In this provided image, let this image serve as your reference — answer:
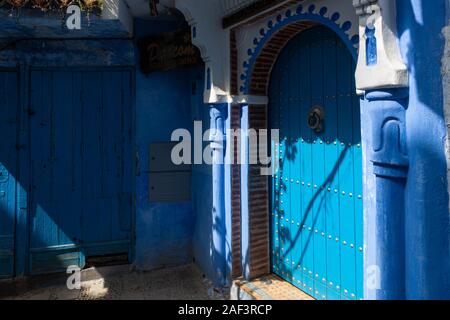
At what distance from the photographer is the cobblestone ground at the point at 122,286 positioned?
4.00m

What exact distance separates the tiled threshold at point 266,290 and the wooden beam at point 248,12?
2.53 metres

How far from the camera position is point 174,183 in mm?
4781

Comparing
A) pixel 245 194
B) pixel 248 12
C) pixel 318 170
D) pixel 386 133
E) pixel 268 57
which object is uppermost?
pixel 248 12

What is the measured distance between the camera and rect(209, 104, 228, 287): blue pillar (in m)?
3.81

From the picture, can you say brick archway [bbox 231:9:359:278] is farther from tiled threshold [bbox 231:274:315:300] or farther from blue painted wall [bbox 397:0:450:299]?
blue painted wall [bbox 397:0:450:299]

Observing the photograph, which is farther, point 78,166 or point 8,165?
point 78,166

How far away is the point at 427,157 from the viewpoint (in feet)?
5.48

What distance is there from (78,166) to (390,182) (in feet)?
12.7
